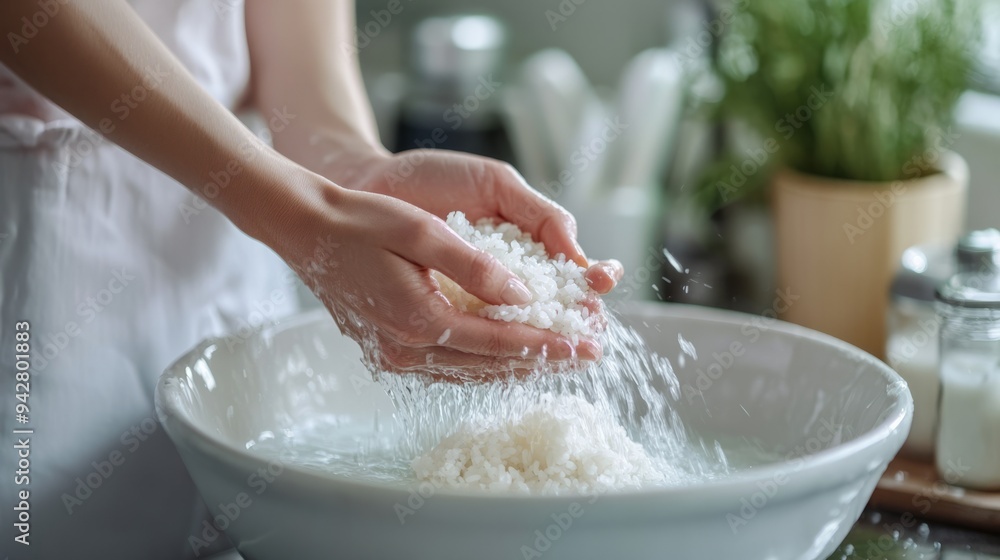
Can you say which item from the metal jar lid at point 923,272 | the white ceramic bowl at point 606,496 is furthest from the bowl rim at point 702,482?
the metal jar lid at point 923,272

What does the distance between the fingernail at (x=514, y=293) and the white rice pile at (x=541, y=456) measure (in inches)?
3.4

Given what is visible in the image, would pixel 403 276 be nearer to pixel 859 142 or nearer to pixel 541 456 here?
pixel 541 456

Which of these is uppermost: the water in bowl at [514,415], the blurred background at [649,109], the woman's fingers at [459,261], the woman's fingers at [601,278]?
the woman's fingers at [459,261]

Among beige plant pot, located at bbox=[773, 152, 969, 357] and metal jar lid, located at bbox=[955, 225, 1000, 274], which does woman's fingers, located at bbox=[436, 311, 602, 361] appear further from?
beige plant pot, located at bbox=[773, 152, 969, 357]

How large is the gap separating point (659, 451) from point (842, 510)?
18 cm

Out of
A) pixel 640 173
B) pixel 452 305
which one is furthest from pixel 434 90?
pixel 452 305

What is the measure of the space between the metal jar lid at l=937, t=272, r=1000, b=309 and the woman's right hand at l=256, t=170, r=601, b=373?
1.05 ft

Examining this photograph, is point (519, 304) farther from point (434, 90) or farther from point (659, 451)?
point (434, 90)

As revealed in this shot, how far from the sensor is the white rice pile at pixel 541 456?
57 cm

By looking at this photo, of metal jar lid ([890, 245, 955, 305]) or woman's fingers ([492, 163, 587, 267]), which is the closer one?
woman's fingers ([492, 163, 587, 267])

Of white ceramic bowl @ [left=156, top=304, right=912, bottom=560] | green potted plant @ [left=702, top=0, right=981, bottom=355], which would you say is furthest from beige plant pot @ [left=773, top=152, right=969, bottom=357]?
white ceramic bowl @ [left=156, top=304, right=912, bottom=560]

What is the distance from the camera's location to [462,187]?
28.4 inches

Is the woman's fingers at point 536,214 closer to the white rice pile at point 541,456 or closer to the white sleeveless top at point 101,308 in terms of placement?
the white rice pile at point 541,456

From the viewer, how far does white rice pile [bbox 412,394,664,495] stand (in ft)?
1.86
